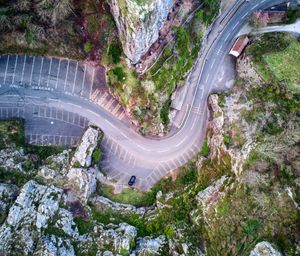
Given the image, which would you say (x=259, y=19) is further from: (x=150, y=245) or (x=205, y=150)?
(x=150, y=245)

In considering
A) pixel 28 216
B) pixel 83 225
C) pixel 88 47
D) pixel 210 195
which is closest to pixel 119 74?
pixel 88 47

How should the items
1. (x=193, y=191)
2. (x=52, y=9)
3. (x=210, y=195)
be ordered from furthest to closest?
1. (x=193, y=191)
2. (x=210, y=195)
3. (x=52, y=9)

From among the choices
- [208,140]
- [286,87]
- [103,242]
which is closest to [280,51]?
[286,87]

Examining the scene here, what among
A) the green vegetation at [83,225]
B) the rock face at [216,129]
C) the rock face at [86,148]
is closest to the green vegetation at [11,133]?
the rock face at [86,148]

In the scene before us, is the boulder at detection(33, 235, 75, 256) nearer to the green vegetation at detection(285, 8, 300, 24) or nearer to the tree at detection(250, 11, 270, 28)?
the tree at detection(250, 11, 270, 28)

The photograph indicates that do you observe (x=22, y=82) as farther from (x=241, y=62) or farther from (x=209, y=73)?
(x=241, y=62)

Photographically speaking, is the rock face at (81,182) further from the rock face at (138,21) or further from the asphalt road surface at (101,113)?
the rock face at (138,21)
